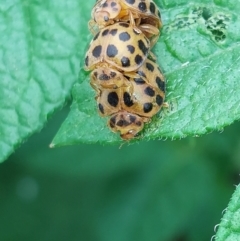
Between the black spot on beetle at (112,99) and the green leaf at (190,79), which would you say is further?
the black spot on beetle at (112,99)

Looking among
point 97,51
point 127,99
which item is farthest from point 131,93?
point 97,51

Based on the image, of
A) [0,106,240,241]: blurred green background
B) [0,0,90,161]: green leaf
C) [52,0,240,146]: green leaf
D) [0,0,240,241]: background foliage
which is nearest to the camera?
[52,0,240,146]: green leaf

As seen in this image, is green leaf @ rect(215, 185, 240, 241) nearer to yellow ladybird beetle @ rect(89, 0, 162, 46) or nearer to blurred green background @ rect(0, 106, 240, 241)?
yellow ladybird beetle @ rect(89, 0, 162, 46)

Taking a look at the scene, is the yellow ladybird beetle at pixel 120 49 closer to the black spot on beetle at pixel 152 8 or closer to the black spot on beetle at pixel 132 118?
the black spot on beetle at pixel 152 8

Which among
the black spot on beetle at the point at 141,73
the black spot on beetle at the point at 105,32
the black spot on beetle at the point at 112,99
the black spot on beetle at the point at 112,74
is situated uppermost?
the black spot on beetle at the point at 105,32

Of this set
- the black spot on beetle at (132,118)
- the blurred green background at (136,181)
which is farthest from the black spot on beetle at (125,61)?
the blurred green background at (136,181)

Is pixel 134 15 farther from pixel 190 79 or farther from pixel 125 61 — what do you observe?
pixel 190 79

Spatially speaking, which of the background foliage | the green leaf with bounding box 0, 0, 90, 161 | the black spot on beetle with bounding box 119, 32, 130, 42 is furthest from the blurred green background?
the black spot on beetle with bounding box 119, 32, 130, 42
